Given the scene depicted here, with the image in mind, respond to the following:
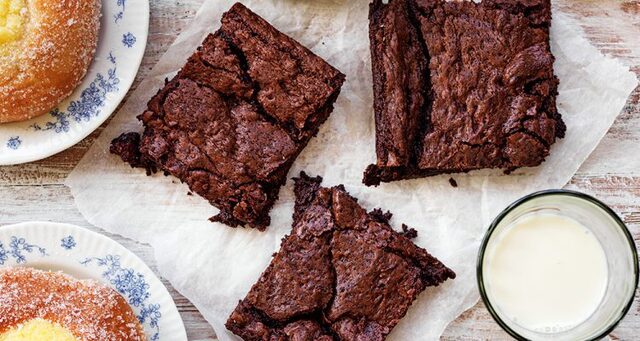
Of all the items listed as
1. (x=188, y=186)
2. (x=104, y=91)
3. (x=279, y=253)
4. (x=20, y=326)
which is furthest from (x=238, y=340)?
(x=104, y=91)

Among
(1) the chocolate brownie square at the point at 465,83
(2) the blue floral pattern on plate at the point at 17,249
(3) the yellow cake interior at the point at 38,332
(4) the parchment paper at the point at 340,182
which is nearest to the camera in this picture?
(3) the yellow cake interior at the point at 38,332

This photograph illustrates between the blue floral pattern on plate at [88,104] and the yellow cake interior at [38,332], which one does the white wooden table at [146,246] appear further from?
the yellow cake interior at [38,332]

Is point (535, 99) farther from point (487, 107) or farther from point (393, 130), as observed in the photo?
point (393, 130)

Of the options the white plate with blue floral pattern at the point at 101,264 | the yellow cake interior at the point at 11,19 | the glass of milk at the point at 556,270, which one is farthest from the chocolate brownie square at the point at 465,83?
the yellow cake interior at the point at 11,19

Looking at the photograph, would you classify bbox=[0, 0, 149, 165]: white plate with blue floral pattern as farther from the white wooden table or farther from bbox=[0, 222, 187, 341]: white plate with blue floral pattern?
bbox=[0, 222, 187, 341]: white plate with blue floral pattern

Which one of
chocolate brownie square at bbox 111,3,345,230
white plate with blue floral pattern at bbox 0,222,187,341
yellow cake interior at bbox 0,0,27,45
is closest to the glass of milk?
chocolate brownie square at bbox 111,3,345,230
